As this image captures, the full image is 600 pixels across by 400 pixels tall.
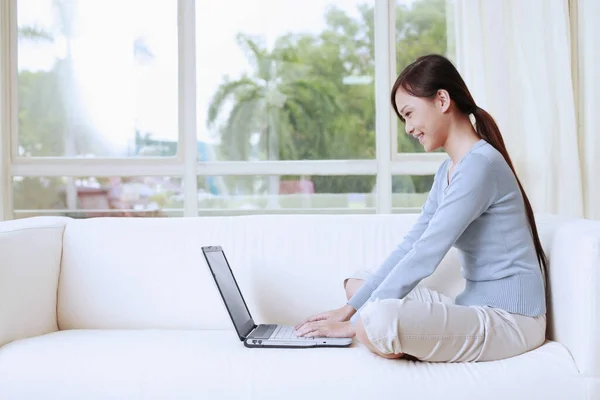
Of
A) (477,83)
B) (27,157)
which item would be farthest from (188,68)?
(477,83)

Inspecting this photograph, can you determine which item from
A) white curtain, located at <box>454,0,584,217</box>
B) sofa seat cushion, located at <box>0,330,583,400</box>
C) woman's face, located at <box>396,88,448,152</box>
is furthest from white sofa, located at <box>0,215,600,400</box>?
white curtain, located at <box>454,0,584,217</box>

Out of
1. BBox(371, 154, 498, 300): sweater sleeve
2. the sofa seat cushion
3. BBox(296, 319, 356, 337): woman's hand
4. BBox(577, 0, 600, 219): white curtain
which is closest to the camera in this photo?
the sofa seat cushion

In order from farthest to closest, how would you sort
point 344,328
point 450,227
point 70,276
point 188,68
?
1. point 188,68
2. point 70,276
3. point 344,328
4. point 450,227


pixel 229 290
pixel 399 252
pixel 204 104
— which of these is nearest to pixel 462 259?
pixel 399 252

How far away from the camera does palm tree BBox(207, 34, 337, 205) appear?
3.34 m

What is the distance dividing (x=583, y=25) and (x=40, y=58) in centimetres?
248

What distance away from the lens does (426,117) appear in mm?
1851

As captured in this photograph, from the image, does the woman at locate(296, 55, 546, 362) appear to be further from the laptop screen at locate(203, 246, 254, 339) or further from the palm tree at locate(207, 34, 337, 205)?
the palm tree at locate(207, 34, 337, 205)

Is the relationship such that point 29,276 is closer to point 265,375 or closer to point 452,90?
point 265,375

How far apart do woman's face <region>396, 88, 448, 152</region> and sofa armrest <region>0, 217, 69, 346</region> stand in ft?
3.78

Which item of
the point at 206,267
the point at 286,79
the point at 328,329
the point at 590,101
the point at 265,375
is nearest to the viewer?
the point at 265,375

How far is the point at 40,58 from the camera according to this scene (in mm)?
3379

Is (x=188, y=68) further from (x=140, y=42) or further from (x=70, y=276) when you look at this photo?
(x=70, y=276)

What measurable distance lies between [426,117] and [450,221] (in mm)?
310
